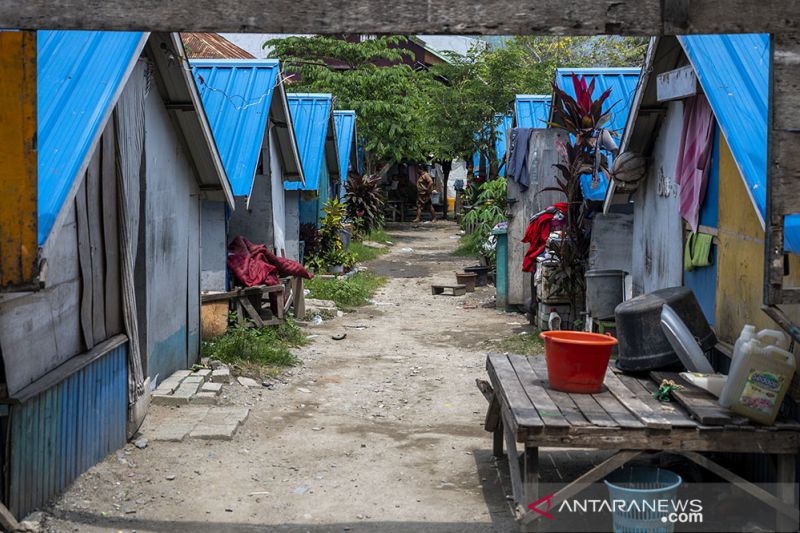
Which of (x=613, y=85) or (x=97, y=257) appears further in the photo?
(x=613, y=85)

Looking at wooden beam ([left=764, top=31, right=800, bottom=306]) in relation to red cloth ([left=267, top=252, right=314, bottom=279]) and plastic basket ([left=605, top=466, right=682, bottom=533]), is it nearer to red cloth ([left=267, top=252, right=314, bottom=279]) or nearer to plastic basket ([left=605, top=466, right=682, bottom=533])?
plastic basket ([left=605, top=466, right=682, bottom=533])

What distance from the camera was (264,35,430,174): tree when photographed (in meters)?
29.7

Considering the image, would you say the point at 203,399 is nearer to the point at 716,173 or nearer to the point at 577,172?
the point at 716,173

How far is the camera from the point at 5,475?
5.14 m

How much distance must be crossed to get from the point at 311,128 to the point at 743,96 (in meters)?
14.4

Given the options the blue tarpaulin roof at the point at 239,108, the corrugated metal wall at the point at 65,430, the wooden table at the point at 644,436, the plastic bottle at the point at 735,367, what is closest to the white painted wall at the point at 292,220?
the blue tarpaulin roof at the point at 239,108

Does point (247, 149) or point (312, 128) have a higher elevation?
point (312, 128)

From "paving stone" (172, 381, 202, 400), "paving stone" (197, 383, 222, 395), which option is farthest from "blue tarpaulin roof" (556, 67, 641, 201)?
"paving stone" (172, 381, 202, 400)

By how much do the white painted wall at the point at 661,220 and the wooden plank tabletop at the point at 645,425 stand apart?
2.79 m

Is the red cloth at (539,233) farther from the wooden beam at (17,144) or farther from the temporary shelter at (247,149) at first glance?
→ the wooden beam at (17,144)

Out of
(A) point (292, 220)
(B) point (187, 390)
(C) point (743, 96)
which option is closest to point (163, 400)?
(B) point (187, 390)

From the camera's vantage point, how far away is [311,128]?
19.6 meters

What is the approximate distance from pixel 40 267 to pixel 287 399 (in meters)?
5.05

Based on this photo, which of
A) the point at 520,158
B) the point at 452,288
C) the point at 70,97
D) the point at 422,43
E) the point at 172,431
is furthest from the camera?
the point at 422,43
